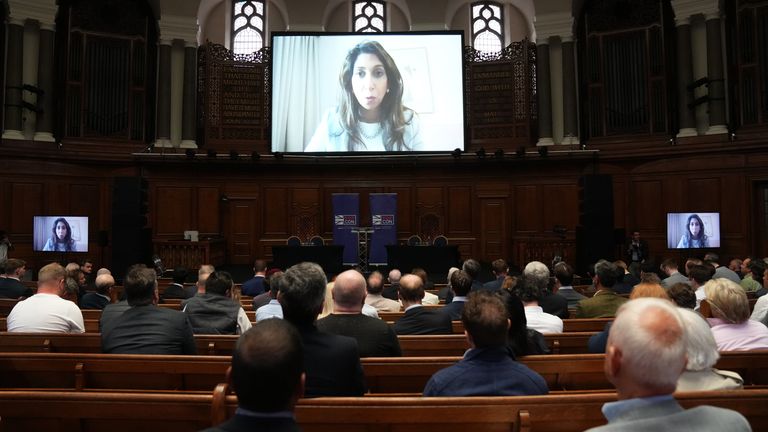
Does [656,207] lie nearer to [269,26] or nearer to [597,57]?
[597,57]

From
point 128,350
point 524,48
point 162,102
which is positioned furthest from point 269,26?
point 128,350

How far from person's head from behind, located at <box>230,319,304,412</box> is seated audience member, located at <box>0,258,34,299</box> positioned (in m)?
6.10

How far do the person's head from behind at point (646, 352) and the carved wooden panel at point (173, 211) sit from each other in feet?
47.1

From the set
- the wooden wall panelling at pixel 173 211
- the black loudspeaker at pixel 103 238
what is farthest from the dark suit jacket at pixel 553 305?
the wooden wall panelling at pixel 173 211

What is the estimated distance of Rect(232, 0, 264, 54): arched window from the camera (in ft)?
56.3

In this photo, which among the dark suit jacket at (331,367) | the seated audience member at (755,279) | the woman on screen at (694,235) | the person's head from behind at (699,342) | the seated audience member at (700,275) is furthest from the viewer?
the woman on screen at (694,235)

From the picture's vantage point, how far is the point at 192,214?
14617mm

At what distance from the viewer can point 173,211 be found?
1452 cm

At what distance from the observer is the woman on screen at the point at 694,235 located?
12086mm

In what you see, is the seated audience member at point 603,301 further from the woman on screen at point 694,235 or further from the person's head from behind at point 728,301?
the woman on screen at point 694,235

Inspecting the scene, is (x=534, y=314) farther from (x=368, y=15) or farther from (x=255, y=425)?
(x=368, y=15)

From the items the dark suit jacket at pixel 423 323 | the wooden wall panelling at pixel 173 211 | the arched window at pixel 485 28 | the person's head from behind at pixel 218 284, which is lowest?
the dark suit jacket at pixel 423 323

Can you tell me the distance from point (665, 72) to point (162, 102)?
1314 centimetres

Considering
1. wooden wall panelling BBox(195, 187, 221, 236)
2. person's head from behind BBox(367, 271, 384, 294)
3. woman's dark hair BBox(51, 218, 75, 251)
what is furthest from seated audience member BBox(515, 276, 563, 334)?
wooden wall panelling BBox(195, 187, 221, 236)
